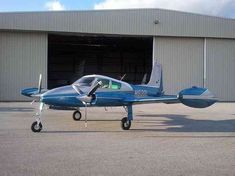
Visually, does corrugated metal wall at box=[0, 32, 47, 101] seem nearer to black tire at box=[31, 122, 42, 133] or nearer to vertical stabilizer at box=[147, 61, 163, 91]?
vertical stabilizer at box=[147, 61, 163, 91]

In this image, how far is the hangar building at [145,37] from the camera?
1409 inches

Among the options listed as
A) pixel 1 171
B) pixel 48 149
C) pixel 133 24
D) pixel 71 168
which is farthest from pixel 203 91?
pixel 133 24

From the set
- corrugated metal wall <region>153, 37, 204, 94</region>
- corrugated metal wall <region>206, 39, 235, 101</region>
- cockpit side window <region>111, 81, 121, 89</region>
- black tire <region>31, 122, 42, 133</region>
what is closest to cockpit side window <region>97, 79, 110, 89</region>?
cockpit side window <region>111, 81, 121, 89</region>

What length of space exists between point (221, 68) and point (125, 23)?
374 inches

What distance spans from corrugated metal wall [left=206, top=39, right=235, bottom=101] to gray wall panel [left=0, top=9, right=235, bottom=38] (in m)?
0.93

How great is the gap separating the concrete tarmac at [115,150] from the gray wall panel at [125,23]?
803 inches

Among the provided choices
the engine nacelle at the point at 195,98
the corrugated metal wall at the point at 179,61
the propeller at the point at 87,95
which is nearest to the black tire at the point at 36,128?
the propeller at the point at 87,95

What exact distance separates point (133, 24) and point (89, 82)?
22051 millimetres

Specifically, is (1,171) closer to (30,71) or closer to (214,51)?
(30,71)

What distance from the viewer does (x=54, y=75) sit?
2245 inches

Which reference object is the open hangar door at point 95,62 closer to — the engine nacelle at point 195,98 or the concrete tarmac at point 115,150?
the engine nacelle at point 195,98

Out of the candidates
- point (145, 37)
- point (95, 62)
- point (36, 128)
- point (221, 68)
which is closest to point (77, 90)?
point (36, 128)

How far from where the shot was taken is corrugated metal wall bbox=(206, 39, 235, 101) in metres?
39.0

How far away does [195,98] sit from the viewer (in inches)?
593
